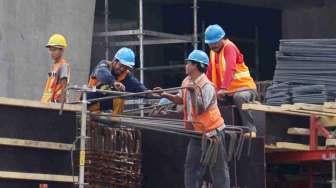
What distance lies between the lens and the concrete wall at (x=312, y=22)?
22.3m

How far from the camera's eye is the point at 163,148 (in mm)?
11586

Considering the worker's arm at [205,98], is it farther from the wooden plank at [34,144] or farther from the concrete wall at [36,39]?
the concrete wall at [36,39]

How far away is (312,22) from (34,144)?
515 inches

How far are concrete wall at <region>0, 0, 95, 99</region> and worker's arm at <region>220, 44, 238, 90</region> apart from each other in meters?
4.87

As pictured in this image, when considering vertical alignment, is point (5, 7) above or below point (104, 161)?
above

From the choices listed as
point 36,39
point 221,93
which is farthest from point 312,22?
point 221,93

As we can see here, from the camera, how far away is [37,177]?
33.9 feet

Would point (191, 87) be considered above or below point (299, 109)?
above

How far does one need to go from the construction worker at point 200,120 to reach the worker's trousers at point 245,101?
0.71 m

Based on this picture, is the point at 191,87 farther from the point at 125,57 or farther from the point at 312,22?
the point at 312,22

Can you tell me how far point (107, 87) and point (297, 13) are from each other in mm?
11648

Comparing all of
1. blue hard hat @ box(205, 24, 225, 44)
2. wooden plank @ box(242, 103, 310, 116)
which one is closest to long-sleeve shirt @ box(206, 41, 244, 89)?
blue hard hat @ box(205, 24, 225, 44)

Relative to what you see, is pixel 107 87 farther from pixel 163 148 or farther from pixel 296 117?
pixel 296 117

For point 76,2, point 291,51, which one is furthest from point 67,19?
point 291,51
